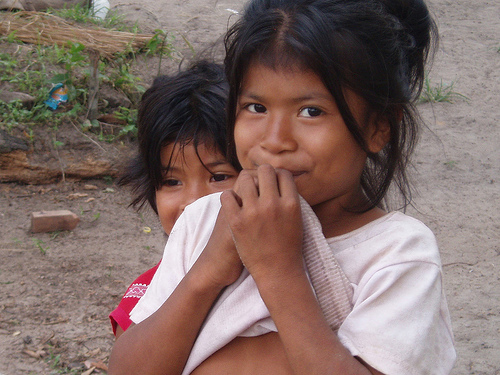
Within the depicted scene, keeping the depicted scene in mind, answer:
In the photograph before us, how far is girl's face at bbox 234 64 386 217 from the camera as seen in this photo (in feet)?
4.24

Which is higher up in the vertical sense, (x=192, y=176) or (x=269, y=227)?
(x=269, y=227)

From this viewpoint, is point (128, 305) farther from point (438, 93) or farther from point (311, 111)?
point (438, 93)

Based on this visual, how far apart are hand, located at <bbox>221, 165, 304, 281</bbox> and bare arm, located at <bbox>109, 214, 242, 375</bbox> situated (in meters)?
0.08

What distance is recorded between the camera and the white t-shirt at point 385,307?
1.16 m

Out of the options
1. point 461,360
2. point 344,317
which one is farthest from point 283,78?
point 461,360

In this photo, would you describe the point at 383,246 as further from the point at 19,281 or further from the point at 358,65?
the point at 19,281

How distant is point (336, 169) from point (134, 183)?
133 centimetres

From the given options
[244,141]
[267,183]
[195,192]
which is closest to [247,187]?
[267,183]

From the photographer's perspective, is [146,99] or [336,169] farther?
[146,99]

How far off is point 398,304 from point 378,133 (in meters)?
0.44

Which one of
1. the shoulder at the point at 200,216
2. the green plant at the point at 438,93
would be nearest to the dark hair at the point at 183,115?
the shoulder at the point at 200,216

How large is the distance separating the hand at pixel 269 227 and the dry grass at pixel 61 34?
12.5ft

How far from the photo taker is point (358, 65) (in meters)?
1.32

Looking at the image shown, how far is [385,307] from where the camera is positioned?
1.18m
